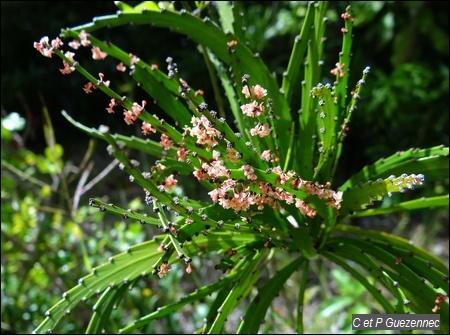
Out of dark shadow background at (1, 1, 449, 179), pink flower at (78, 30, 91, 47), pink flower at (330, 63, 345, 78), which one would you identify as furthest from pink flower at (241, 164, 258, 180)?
dark shadow background at (1, 1, 449, 179)

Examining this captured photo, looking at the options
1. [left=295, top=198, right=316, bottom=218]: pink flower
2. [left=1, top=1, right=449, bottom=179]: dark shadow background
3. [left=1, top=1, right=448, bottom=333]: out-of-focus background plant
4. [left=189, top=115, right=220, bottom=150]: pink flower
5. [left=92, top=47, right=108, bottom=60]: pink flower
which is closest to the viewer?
[left=189, top=115, right=220, bottom=150]: pink flower

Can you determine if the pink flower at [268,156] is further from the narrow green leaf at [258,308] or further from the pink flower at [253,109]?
the narrow green leaf at [258,308]

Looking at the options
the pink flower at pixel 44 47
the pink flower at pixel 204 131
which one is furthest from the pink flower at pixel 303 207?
the pink flower at pixel 44 47

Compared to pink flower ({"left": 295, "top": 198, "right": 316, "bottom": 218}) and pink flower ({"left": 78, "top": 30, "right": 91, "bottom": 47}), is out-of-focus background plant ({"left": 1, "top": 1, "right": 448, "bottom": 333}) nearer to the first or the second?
pink flower ({"left": 78, "top": 30, "right": 91, "bottom": 47})

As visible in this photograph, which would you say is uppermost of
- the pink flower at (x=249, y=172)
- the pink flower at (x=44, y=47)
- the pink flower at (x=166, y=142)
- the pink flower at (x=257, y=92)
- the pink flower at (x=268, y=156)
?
the pink flower at (x=44, y=47)

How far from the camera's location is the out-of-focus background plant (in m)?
1.73

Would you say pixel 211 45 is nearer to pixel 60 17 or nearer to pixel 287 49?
pixel 60 17

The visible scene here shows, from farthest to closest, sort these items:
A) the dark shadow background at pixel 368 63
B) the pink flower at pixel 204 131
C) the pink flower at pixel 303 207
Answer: the dark shadow background at pixel 368 63, the pink flower at pixel 303 207, the pink flower at pixel 204 131

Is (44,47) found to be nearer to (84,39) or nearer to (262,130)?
(84,39)

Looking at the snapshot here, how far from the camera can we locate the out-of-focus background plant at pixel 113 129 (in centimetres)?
173

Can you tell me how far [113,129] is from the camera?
10.8 ft

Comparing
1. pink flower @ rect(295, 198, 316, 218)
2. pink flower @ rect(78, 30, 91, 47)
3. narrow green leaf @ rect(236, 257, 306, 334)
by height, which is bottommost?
narrow green leaf @ rect(236, 257, 306, 334)

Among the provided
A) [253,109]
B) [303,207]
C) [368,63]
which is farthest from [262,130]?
[368,63]

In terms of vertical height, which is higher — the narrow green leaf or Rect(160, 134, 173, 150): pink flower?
Rect(160, 134, 173, 150): pink flower
